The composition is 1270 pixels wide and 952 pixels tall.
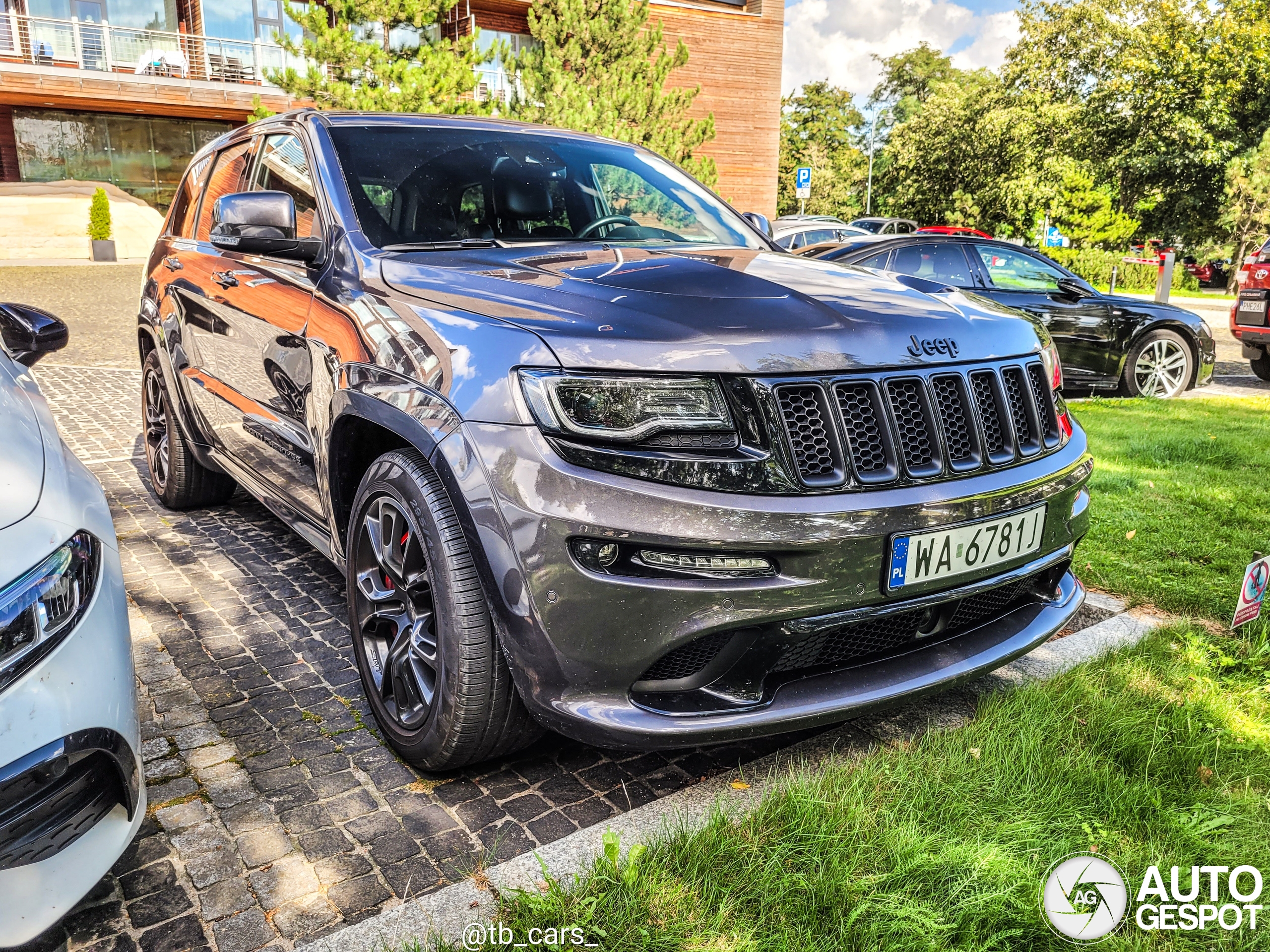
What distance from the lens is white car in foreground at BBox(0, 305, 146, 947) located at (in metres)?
1.70

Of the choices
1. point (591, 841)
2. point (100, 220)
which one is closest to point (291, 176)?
point (591, 841)

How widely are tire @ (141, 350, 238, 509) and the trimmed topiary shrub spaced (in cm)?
2442

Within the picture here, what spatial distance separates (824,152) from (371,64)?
50.7 m

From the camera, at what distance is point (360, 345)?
274cm

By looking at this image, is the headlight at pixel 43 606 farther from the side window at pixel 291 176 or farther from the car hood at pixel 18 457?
the side window at pixel 291 176

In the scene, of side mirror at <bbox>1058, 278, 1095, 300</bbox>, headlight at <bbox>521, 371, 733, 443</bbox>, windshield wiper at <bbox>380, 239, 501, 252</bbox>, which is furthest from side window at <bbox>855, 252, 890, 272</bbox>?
headlight at <bbox>521, 371, 733, 443</bbox>

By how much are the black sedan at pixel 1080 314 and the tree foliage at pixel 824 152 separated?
144 feet

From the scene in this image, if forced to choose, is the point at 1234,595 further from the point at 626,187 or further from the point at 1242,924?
A: the point at 626,187

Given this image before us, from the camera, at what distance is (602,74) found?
18.9 meters

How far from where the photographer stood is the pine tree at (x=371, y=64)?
16.8 m

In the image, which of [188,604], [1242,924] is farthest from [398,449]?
[1242,924]

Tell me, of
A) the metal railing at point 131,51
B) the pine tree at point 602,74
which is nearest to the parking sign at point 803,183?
the pine tree at point 602,74

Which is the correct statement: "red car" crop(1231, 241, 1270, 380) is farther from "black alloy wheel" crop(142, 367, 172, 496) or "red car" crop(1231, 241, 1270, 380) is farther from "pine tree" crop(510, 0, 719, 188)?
"pine tree" crop(510, 0, 719, 188)

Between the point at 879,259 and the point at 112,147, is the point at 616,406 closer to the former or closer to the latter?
the point at 879,259
